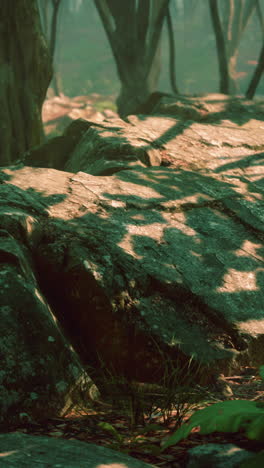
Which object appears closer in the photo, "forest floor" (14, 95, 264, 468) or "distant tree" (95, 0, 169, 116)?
"forest floor" (14, 95, 264, 468)

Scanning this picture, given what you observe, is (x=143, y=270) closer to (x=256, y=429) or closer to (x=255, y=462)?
(x=256, y=429)

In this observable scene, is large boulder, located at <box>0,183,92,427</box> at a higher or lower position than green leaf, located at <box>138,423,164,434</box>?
higher

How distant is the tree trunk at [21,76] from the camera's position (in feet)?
20.0

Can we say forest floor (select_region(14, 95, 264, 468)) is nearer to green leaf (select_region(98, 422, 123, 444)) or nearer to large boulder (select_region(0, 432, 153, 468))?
green leaf (select_region(98, 422, 123, 444))

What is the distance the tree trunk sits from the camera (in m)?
6.10

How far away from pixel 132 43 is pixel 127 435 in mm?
8517

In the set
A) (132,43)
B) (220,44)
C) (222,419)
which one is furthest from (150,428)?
(132,43)

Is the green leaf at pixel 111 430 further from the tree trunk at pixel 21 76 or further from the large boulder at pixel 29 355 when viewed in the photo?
the tree trunk at pixel 21 76

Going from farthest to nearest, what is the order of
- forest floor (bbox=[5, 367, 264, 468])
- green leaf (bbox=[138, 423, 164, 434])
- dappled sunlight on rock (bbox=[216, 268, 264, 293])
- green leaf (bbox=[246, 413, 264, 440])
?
dappled sunlight on rock (bbox=[216, 268, 264, 293]) → green leaf (bbox=[138, 423, 164, 434]) → forest floor (bbox=[5, 367, 264, 468]) → green leaf (bbox=[246, 413, 264, 440])

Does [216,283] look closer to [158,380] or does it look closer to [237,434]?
[158,380]

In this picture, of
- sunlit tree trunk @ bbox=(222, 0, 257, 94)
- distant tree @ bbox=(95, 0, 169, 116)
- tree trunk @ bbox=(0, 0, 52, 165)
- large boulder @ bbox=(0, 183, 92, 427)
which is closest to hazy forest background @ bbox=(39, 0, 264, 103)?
sunlit tree trunk @ bbox=(222, 0, 257, 94)

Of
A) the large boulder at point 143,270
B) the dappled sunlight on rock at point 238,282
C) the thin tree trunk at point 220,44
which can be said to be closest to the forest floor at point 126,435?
the large boulder at point 143,270

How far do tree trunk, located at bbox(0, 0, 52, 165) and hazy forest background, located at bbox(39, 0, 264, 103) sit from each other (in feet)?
85.0

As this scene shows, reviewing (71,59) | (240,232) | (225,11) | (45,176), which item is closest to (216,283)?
(240,232)
